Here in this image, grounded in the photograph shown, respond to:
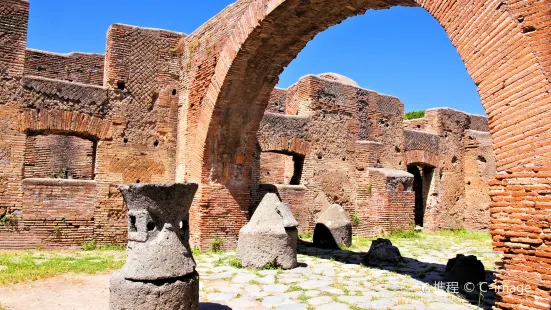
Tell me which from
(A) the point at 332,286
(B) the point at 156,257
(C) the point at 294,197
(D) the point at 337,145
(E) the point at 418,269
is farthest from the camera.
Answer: (D) the point at 337,145

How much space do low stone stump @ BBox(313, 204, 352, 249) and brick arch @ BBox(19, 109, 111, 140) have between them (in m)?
4.99

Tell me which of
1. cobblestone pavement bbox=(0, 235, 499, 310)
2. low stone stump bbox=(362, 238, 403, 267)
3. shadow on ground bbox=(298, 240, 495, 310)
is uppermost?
low stone stump bbox=(362, 238, 403, 267)

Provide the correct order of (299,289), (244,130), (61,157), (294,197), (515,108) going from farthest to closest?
(61,157) < (294,197) < (244,130) < (299,289) < (515,108)

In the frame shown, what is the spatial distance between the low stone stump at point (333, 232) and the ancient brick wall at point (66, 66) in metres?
7.78

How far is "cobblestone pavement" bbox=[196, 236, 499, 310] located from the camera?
4973mm

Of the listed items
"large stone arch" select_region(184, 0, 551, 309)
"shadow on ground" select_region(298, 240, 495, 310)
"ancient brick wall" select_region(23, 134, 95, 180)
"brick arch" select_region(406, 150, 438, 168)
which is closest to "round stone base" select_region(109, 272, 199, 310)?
"large stone arch" select_region(184, 0, 551, 309)

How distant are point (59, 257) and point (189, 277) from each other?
4.38 meters

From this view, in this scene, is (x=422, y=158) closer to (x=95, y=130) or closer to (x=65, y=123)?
(x=95, y=130)

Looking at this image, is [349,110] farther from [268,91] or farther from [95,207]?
[95,207]

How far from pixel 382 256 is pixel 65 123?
21.4 ft

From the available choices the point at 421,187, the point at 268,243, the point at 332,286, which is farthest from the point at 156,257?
the point at 421,187

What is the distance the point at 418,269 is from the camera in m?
7.21

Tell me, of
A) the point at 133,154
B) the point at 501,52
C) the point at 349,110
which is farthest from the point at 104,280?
the point at 349,110

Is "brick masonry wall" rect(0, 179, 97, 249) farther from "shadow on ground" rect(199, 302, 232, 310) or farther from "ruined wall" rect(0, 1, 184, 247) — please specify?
"shadow on ground" rect(199, 302, 232, 310)
